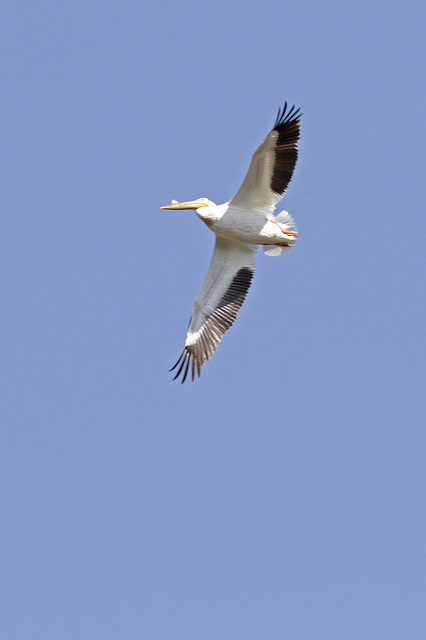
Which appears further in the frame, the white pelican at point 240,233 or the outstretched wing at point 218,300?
the outstretched wing at point 218,300

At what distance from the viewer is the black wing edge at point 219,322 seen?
53.4 feet

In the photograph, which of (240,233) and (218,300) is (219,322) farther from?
(240,233)

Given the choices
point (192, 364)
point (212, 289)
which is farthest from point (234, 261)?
point (192, 364)

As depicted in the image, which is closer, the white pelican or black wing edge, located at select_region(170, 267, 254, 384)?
the white pelican

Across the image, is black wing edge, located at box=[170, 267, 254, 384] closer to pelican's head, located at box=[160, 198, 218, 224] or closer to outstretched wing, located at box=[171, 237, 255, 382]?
outstretched wing, located at box=[171, 237, 255, 382]

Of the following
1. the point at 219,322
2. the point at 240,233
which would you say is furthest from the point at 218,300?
the point at 240,233

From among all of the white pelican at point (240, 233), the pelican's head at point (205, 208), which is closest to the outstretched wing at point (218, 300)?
the white pelican at point (240, 233)

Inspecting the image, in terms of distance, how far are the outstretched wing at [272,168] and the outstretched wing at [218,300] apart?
1.00 metres

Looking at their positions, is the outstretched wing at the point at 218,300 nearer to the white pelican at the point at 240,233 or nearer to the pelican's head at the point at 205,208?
the white pelican at the point at 240,233

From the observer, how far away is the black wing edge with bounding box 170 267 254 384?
1627 cm

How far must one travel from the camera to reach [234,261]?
16328mm

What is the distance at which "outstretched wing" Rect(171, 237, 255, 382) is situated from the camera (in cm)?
1627

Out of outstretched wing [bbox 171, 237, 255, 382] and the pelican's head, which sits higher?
the pelican's head

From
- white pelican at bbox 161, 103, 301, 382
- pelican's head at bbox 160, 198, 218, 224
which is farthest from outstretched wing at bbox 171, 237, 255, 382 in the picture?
pelican's head at bbox 160, 198, 218, 224
